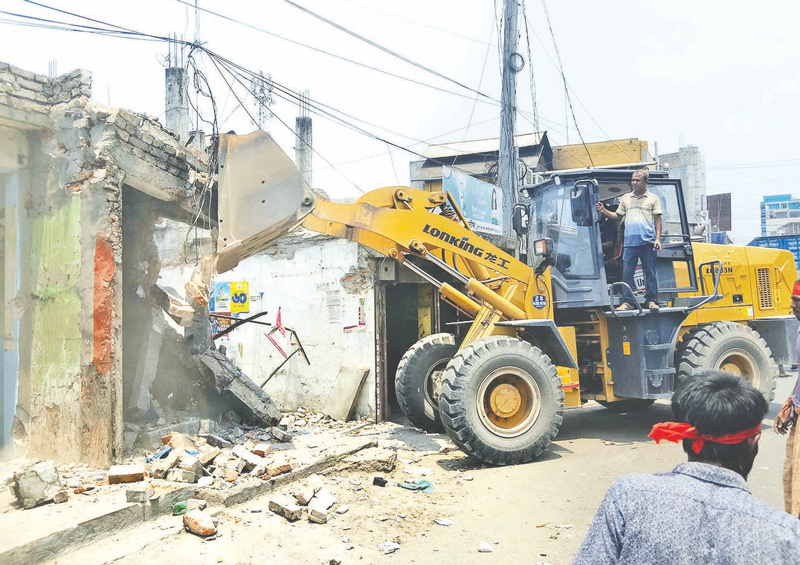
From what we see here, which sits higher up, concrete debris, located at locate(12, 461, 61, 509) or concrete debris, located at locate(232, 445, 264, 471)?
concrete debris, located at locate(12, 461, 61, 509)

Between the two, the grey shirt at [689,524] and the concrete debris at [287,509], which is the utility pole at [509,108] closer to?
the concrete debris at [287,509]

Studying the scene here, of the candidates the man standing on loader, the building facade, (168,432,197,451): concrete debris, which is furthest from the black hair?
the building facade

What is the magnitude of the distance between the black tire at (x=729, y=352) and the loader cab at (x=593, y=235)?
580 millimetres

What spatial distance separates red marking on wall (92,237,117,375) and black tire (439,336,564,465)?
3302 millimetres

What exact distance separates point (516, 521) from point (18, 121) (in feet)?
18.9

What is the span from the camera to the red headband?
166cm

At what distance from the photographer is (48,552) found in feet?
12.6

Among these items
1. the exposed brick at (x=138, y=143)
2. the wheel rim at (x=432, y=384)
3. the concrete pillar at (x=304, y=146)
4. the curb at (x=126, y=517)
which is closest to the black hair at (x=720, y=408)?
the curb at (x=126, y=517)

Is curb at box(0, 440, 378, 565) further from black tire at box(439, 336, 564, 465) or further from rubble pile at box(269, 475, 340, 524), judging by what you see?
black tire at box(439, 336, 564, 465)

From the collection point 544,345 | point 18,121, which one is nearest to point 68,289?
point 18,121

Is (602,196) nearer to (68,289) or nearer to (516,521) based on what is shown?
(516,521)

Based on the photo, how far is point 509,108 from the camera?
465 inches

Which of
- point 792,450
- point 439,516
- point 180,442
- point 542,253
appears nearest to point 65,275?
point 180,442

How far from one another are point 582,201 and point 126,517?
582 cm
